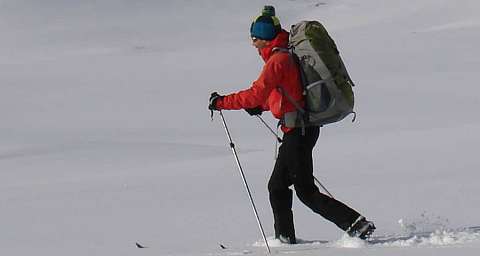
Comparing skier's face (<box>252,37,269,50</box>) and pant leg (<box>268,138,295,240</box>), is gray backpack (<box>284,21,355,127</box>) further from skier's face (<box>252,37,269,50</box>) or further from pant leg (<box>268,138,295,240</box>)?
pant leg (<box>268,138,295,240</box>)

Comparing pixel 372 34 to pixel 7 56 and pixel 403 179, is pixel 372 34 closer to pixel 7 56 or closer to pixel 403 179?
pixel 7 56

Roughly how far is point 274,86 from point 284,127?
283 millimetres

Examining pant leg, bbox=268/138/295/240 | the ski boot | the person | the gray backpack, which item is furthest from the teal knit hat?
the ski boot

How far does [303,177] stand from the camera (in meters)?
4.55

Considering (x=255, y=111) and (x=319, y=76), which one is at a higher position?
(x=319, y=76)

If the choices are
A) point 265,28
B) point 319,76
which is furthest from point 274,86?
point 265,28

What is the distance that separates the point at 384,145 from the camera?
919 centimetres

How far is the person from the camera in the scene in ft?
14.2

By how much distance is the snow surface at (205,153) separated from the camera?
5.40 metres

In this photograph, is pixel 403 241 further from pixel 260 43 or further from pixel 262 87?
pixel 260 43

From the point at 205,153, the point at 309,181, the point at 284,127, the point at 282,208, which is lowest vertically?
the point at 205,153

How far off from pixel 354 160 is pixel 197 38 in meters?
26.4

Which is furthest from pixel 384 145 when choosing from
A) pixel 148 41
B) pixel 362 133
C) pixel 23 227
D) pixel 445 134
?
pixel 148 41

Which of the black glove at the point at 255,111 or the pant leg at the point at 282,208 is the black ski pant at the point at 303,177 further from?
the black glove at the point at 255,111
